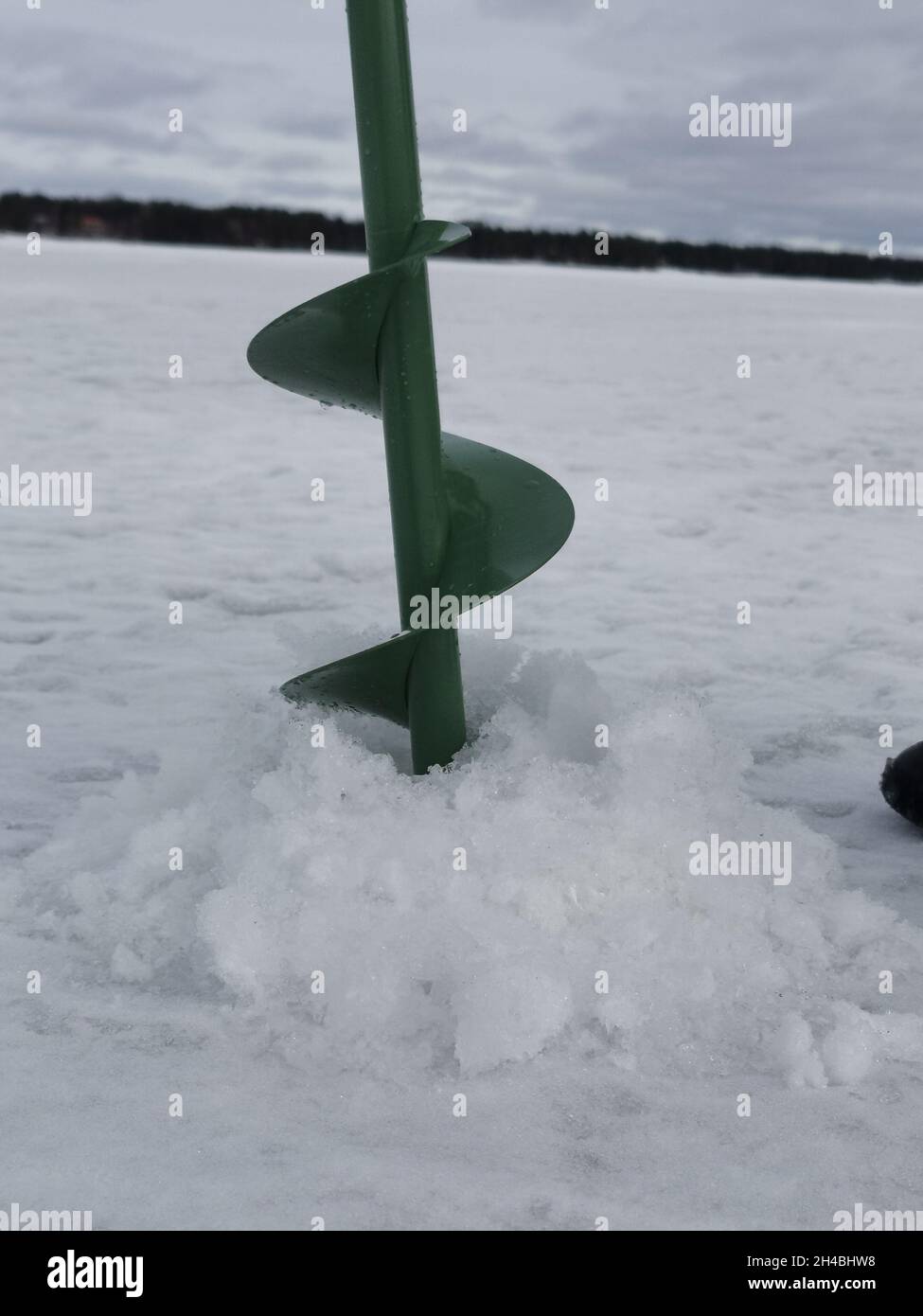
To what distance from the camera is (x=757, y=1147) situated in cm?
157

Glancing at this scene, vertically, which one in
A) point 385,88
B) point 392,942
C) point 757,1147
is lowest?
point 757,1147

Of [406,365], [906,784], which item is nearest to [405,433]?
[406,365]

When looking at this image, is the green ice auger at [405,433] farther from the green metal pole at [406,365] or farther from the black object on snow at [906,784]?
the black object on snow at [906,784]

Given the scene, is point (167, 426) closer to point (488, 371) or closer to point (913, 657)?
point (488, 371)

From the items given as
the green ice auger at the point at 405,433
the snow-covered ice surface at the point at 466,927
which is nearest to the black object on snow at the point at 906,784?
the snow-covered ice surface at the point at 466,927

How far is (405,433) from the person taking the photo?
2.12 metres

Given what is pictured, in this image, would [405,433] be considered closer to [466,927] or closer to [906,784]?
[466,927]

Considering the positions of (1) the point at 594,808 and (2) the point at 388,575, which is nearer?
(1) the point at 594,808

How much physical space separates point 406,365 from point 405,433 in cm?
12

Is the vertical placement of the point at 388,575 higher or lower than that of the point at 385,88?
lower

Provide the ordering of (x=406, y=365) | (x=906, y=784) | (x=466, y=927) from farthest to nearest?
(x=906, y=784), (x=406, y=365), (x=466, y=927)

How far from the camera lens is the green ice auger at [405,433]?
2018 mm

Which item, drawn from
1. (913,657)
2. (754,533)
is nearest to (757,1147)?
(913,657)
